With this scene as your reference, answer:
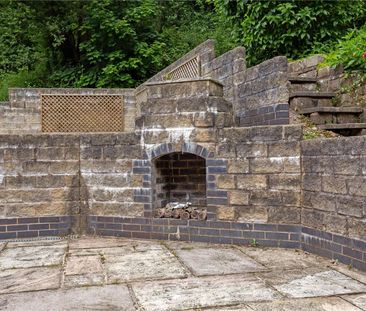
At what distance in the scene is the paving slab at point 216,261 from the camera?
405 cm

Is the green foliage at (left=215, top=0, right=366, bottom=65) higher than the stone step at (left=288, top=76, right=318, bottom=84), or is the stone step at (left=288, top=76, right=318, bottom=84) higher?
the green foliage at (left=215, top=0, right=366, bottom=65)

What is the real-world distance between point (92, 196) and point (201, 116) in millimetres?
2032

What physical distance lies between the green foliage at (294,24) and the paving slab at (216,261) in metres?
4.47

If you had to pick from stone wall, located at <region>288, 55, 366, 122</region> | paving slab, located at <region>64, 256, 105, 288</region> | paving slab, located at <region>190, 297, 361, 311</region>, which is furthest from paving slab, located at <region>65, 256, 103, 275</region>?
stone wall, located at <region>288, 55, 366, 122</region>

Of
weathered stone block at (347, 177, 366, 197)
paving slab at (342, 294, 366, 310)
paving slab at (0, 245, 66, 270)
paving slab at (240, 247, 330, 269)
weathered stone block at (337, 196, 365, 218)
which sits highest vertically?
weathered stone block at (347, 177, 366, 197)

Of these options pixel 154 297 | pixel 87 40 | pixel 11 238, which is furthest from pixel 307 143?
pixel 87 40

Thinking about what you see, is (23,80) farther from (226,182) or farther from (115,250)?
(226,182)

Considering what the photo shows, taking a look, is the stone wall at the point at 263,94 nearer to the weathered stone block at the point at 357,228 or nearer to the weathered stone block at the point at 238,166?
the weathered stone block at the point at 238,166

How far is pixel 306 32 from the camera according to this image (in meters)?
7.48

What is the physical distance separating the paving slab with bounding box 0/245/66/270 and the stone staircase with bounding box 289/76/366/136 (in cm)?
384

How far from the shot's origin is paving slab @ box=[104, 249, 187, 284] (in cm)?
387

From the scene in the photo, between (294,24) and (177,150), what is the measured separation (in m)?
3.77

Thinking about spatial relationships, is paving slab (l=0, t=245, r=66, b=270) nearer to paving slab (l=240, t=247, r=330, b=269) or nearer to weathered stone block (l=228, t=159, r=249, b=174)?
paving slab (l=240, t=247, r=330, b=269)

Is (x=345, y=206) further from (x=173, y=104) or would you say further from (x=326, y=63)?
(x=326, y=63)
